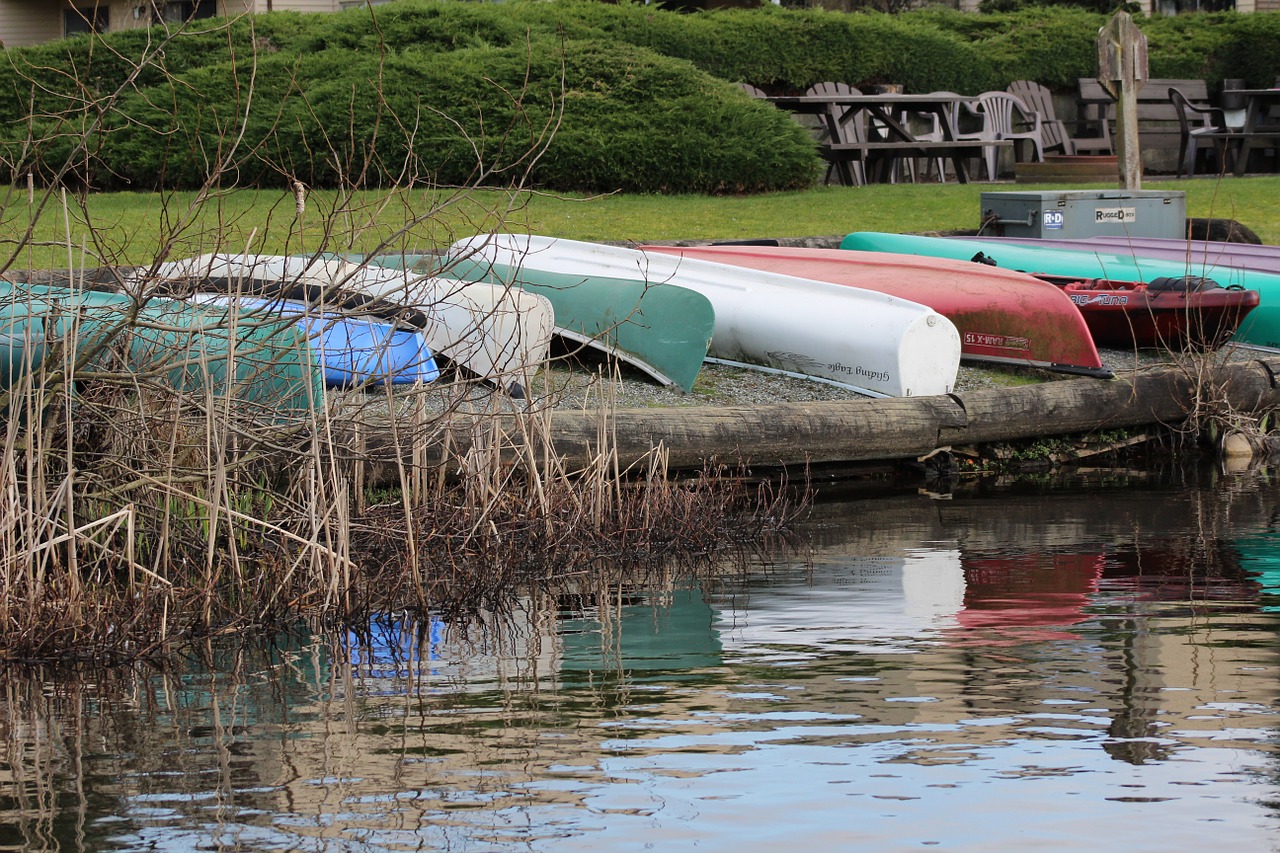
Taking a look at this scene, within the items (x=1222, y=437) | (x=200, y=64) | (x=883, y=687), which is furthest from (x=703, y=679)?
(x=200, y=64)

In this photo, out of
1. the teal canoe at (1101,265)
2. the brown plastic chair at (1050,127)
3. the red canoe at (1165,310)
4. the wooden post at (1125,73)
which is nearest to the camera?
the red canoe at (1165,310)

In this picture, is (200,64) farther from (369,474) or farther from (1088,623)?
(1088,623)

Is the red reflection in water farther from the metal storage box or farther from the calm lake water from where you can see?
the metal storage box

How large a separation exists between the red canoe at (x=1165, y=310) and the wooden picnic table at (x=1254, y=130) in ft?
34.0

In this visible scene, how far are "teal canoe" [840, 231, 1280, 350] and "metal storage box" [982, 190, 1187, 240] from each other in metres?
0.77

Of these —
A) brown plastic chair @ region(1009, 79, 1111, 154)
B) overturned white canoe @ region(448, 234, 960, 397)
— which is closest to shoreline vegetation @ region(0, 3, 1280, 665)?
overturned white canoe @ region(448, 234, 960, 397)

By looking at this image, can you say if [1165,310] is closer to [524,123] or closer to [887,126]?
[524,123]

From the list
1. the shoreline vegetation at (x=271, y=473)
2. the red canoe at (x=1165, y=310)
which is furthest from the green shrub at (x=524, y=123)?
the red canoe at (x=1165, y=310)

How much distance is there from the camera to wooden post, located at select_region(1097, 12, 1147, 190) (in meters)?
15.2

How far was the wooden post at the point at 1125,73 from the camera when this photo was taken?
598 inches

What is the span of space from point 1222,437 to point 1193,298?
41.1 inches

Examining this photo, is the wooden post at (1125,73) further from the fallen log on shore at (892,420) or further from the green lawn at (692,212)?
the fallen log on shore at (892,420)

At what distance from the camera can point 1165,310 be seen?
1096 cm

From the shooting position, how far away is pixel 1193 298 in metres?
10.8
